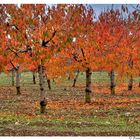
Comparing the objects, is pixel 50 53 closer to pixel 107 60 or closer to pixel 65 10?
pixel 65 10

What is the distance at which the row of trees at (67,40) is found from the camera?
19.9 m

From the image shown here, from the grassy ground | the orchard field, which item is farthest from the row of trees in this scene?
the grassy ground

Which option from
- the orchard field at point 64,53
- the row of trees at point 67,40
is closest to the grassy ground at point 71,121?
the orchard field at point 64,53

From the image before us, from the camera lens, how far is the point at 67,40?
19672 mm

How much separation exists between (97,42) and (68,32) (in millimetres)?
7292

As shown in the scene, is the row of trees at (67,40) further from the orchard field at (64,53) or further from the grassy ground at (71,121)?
the grassy ground at (71,121)

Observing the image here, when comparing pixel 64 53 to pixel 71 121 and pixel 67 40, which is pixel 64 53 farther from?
pixel 71 121

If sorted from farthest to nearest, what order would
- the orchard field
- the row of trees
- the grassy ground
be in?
the row of trees
the orchard field
the grassy ground

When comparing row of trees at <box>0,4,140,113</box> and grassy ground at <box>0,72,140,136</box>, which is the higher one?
row of trees at <box>0,4,140,113</box>

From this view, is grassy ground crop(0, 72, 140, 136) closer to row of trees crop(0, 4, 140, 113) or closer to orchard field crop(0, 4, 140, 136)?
orchard field crop(0, 4, 140, 136)

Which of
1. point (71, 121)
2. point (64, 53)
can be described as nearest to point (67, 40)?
point (71, 121)

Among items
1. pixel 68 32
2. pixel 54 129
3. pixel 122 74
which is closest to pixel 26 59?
pixel 68 32

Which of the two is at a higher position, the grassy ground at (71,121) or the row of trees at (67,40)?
the row of trees at (67,40)

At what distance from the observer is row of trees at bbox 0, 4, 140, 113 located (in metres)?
19.9
